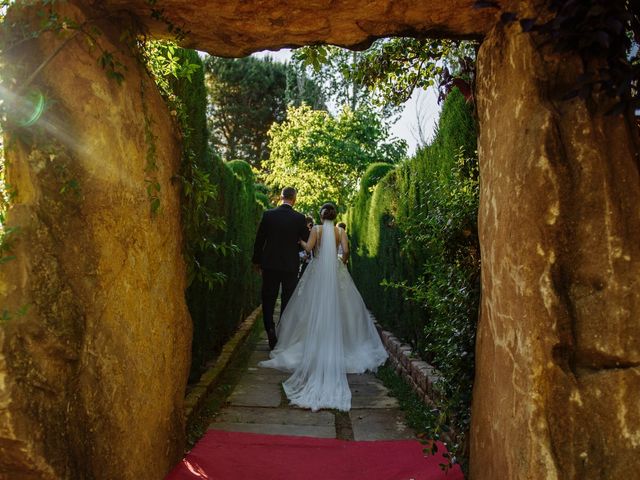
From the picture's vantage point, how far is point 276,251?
6.72 metres

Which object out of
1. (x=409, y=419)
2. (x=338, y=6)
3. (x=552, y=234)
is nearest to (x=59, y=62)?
(x=338, y=6)

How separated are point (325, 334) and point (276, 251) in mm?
1360

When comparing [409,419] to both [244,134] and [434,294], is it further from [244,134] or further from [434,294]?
[244,134]

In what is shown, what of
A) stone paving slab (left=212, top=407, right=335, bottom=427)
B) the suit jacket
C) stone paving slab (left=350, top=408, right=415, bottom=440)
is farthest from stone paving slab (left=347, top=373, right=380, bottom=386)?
the suit jacket

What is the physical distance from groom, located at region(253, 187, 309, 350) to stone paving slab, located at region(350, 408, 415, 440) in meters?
2.51

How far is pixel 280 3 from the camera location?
2.63m

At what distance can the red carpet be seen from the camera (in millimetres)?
3162

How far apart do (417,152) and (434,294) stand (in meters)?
2.65

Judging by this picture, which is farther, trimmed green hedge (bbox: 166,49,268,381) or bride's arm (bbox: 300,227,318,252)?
bride's arm (bbox: 300,227,318,252)

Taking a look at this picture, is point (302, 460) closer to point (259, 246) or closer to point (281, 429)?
point (281, 429)

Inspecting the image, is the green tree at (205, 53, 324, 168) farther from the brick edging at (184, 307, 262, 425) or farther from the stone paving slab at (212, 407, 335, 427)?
the stone paving slab at (212, 407, 335, 427)

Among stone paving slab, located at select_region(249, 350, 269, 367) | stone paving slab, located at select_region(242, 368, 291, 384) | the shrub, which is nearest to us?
the shrub

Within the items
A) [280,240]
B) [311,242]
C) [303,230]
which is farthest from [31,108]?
[311,242]

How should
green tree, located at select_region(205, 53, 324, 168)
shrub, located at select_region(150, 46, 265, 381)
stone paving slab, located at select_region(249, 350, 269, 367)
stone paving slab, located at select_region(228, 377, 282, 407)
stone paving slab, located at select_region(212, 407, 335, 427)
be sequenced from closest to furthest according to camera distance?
shrub, located at select_region(150, 46, 265, 381), stone paving slab, located at select_region(212, 407, 335, 427), stone paving slab, located at select_region(228, 377, 282, 407), stone paving slab, located at select_region(249, 350, 269, 367), green tree, located at select_region(205, 53, 324, 168)
